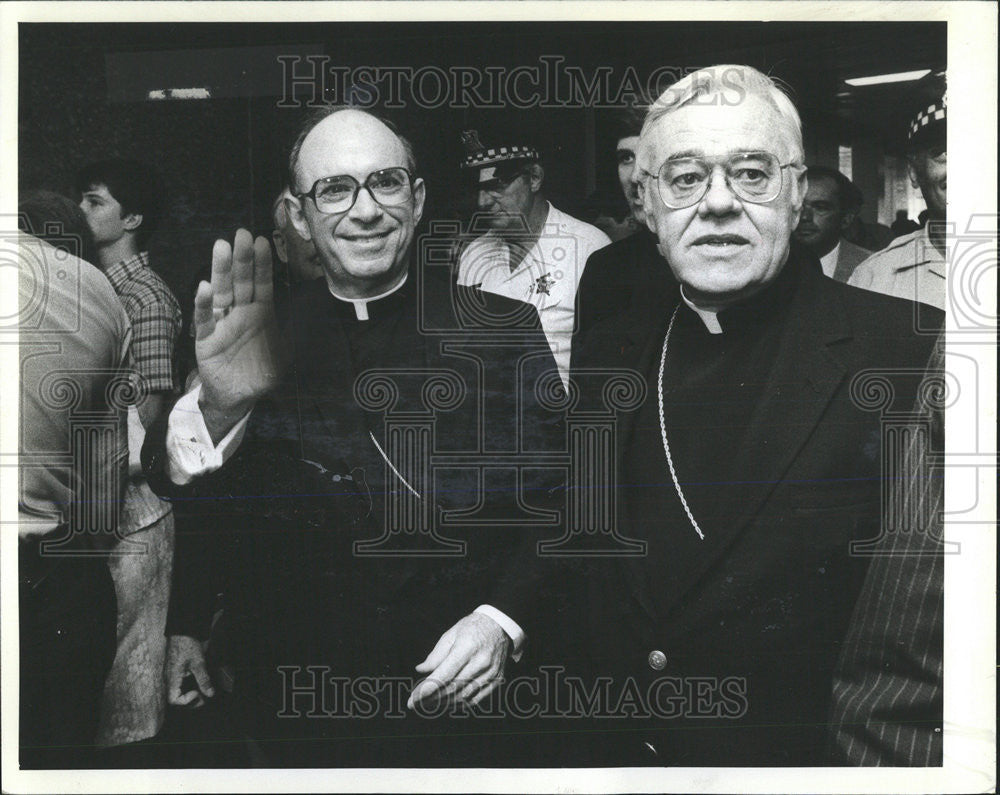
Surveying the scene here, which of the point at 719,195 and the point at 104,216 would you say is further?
the point at 104,216

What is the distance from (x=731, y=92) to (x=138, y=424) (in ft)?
6.69

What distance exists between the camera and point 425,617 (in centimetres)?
344

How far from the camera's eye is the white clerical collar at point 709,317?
3406mm

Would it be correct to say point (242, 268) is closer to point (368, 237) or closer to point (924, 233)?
point (368, 237)

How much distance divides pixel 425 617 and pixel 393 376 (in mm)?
734

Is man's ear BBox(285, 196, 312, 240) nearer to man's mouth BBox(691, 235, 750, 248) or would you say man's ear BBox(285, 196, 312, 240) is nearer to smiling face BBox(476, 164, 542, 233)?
smiling face BBox(476, 164, 542, 233)

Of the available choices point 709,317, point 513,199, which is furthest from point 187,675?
point 709,317

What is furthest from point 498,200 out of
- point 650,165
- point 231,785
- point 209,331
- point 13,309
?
point 231,785

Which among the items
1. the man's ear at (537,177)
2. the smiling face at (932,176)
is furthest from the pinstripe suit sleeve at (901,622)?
the man's ear at (537,177)

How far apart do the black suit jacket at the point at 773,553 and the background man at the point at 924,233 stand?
2.1 inches

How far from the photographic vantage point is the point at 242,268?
11.3 feet

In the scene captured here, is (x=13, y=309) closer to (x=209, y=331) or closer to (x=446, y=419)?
(x=209, y=331)

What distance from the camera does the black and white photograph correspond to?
134 inches

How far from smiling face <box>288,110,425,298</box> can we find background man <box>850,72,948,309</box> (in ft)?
4.47
